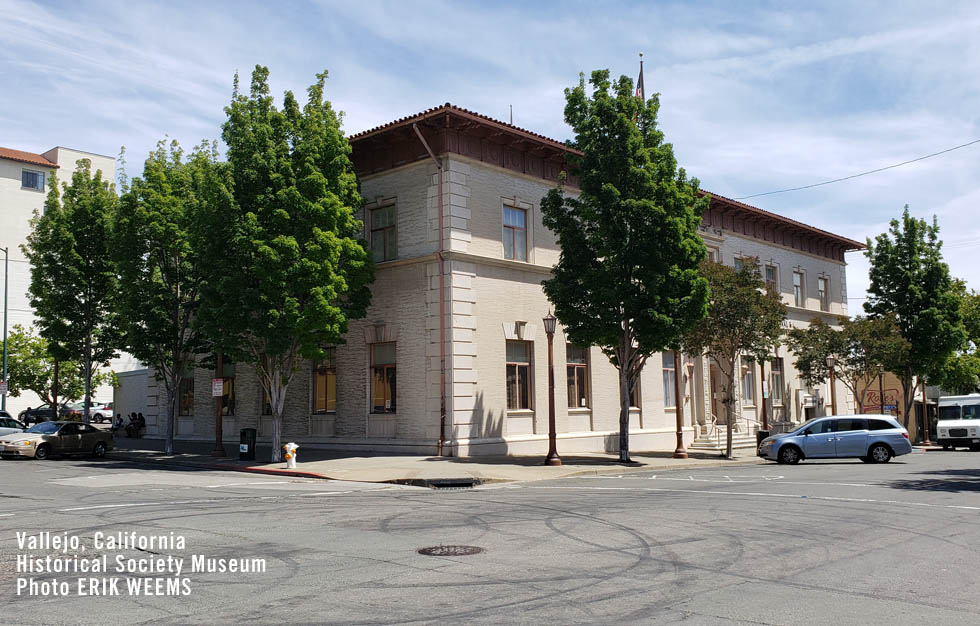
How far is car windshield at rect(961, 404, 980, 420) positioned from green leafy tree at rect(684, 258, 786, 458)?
14469 millimetres

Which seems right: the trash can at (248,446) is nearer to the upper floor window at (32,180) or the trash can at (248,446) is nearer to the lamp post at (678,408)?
the lamp post at (678,408)

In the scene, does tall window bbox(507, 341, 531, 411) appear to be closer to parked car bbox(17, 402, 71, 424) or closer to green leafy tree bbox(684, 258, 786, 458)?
green leafy tree bbox(684, 258, 786, 458)

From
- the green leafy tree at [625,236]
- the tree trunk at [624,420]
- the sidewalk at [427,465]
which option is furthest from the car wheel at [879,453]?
the tree trunk at [624,420]

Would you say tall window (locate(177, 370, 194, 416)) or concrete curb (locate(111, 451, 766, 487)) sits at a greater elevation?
tall window (locate(177, 370, 194, 416))

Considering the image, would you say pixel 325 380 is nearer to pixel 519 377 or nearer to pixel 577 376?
pixel 519 377

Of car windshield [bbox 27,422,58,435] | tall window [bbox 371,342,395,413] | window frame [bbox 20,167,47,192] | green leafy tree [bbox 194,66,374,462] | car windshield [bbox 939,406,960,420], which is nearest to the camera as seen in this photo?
green leafy tree [bbox 194,66,374,462]

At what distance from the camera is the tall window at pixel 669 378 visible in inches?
1335

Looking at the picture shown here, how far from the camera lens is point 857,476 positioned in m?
19.9

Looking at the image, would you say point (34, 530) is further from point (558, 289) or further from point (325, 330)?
point (558, 289)

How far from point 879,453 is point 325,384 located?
1926cm

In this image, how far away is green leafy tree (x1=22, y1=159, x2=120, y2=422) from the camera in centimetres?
3269

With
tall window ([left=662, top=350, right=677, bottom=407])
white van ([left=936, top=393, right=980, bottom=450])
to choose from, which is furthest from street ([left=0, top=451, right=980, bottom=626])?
white van ([left=936, top=393, right=980, bottom=450])

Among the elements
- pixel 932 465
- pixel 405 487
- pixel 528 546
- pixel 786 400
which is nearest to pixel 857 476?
pixel 932 465

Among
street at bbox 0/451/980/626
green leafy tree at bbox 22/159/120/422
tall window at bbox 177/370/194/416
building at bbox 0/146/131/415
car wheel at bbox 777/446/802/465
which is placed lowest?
car wheel at bbox 777/446/802/465
